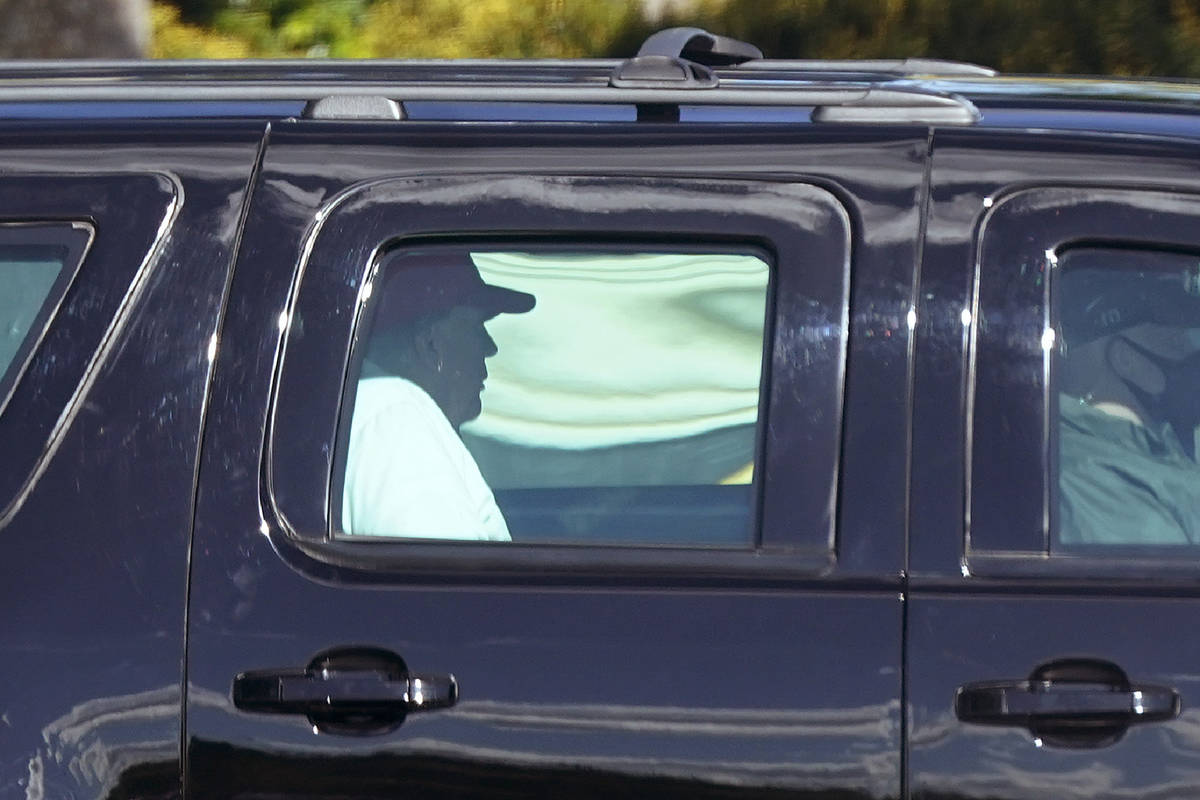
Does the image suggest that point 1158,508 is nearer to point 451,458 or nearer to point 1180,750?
point 1180,750

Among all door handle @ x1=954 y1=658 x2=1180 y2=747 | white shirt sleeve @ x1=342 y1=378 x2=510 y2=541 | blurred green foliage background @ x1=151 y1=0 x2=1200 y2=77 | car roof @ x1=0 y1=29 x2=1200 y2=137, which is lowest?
door handle @ x1=954 y1=658 x2=1180 y2=747

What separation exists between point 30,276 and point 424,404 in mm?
556

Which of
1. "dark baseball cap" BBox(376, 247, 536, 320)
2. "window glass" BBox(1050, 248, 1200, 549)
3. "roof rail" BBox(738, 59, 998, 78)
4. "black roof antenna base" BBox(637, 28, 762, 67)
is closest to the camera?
"window glass" BBox(1050, 248, 1200, 549)

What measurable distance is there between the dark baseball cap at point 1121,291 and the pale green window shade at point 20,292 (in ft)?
4.29

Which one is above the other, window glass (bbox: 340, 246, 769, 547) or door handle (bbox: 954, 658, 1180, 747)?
window glass (bbox: 340, 246, 769, 547)

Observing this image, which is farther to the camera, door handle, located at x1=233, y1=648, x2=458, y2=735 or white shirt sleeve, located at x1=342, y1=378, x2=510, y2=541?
white shirt sleeve, located at x1=342, y1=378, x2=510, y2=541

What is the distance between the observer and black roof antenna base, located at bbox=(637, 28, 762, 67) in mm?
2717

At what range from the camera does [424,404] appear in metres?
2.15

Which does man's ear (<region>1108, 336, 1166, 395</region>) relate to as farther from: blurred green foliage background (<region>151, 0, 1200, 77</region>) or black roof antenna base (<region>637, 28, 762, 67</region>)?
blurred green foliage background (<region>151, 0, 1200, 77</region>)

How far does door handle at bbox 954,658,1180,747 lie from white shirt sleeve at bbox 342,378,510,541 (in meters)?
0.61

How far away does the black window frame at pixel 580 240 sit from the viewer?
78.7 inches

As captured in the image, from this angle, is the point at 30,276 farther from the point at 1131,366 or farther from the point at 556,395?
the point at 1131,366

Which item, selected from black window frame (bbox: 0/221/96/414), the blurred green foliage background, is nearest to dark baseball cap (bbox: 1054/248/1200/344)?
black window frame (bbox: 0/221/96/414)

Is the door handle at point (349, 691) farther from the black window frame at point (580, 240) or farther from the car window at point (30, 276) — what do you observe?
the car window at point (30, 276)
